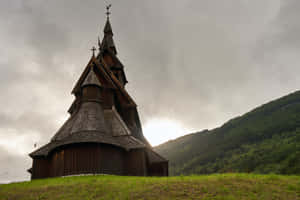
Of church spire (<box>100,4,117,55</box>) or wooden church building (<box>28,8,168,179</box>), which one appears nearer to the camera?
wooden church building (<box>28,8,168,179</box>)

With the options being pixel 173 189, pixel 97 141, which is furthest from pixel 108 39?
pixel 173 189

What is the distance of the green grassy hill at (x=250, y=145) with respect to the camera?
243 ft

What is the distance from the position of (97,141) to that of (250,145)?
297 feet

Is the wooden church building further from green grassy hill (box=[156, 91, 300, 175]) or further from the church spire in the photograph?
green grassy hill (box=[156, 91, 300, 175])

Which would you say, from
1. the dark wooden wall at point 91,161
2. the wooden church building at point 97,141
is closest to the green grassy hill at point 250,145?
the wooden church building at point 97,141

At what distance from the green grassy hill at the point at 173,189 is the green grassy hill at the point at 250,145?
144 feet

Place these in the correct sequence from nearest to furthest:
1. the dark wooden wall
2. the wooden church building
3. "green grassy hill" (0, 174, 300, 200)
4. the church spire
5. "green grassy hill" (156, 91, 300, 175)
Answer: "green grassy hill" (0, 174, 300, 200)
the dark wooden wall
the wooden church building
the church spire
"green grassy hill" (156, 91, 300, 175)

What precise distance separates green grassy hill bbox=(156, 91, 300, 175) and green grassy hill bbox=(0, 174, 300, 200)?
4399 cm

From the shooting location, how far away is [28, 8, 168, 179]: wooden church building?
82.4ft

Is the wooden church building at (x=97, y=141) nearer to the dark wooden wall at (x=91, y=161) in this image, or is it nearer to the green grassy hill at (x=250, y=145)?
the dark wooden wall at (x=91, y=161)

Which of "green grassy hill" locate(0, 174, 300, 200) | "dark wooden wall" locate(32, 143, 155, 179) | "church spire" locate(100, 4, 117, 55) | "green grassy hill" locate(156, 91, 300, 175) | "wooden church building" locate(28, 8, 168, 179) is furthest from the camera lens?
"green grassy hill" locate(156, 91, 300, 175)

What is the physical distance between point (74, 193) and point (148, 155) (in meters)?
17.2

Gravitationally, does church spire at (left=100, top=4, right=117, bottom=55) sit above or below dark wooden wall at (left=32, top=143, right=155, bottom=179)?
above

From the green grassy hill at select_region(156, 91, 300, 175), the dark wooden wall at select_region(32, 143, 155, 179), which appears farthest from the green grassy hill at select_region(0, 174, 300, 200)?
the green grassy hill at select_region(156, 91, 300, 175)
